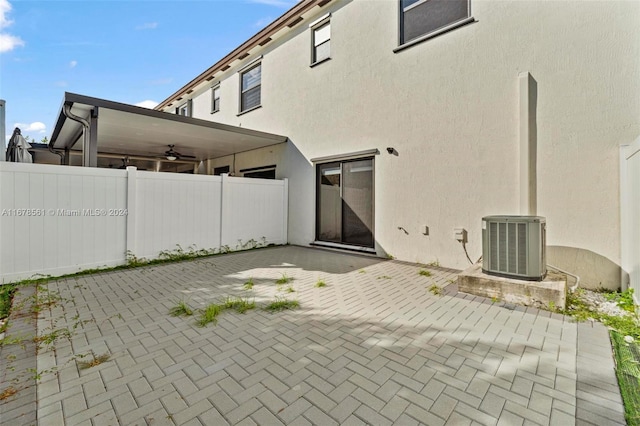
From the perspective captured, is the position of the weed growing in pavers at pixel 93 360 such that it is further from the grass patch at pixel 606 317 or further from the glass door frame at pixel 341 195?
the glass door frame at pixel 341 195

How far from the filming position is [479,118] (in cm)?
502

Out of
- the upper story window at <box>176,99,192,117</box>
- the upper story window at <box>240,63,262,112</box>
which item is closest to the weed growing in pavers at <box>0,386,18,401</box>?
the upper story window at <box>240,63,262,112</box>

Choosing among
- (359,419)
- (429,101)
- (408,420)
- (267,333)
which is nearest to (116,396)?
(267,333)

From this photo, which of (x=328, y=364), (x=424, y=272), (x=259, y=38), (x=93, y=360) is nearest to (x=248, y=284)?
(x=93, y=360)

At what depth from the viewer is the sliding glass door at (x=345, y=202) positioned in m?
6.82

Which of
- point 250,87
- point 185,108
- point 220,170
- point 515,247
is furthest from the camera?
point 185,108

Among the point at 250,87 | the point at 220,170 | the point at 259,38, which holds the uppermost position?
the point at 259,38

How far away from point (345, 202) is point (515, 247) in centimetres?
410

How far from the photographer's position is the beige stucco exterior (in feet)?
13.0

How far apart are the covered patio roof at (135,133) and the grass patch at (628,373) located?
24.0 ft

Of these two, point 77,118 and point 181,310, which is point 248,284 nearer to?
point 181,310

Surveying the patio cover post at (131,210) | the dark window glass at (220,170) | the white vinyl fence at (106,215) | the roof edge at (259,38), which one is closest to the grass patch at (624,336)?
the white vinyl fence at (106,215)

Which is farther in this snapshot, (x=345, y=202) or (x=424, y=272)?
(x=345, y=202)

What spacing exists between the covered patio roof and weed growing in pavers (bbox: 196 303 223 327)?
4.04m
